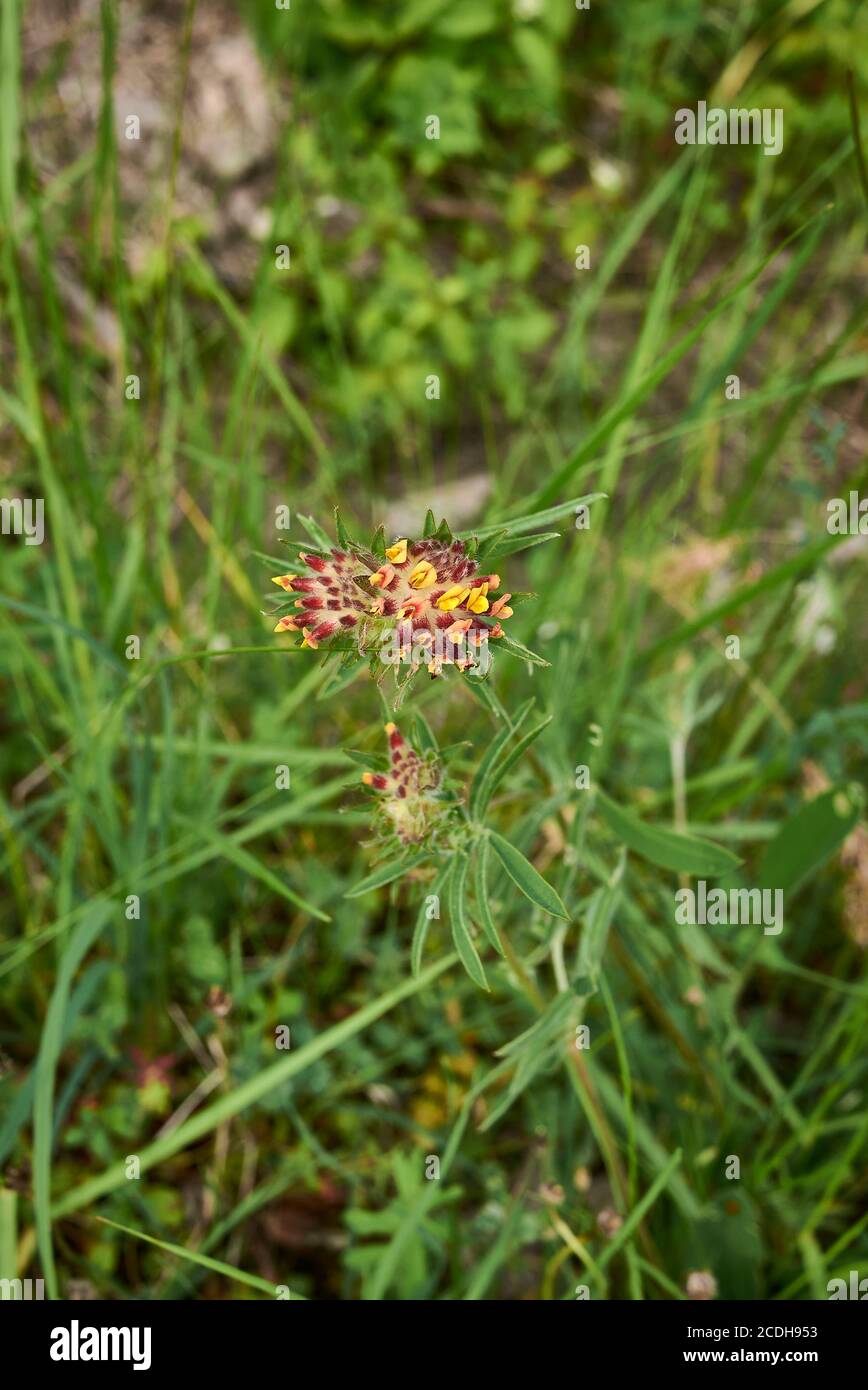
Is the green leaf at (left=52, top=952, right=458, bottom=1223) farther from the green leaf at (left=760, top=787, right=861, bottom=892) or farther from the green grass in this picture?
the green leaf at (left=760, top=787, right=861, bottom=892)

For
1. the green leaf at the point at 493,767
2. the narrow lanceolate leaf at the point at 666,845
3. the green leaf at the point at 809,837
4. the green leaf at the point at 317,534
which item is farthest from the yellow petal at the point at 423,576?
the green leaf at the point at 809,837

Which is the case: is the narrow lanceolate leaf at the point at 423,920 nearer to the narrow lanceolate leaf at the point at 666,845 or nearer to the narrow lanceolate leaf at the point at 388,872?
the narrow lanceolate leaf at the point at 388,872

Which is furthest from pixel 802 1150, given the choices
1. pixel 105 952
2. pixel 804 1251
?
pixel 105 952

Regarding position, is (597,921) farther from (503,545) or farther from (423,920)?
(503,545)

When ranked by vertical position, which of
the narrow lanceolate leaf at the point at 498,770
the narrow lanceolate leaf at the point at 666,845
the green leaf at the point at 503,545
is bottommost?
the narrow lanceolate leaf at the point at 666,845
